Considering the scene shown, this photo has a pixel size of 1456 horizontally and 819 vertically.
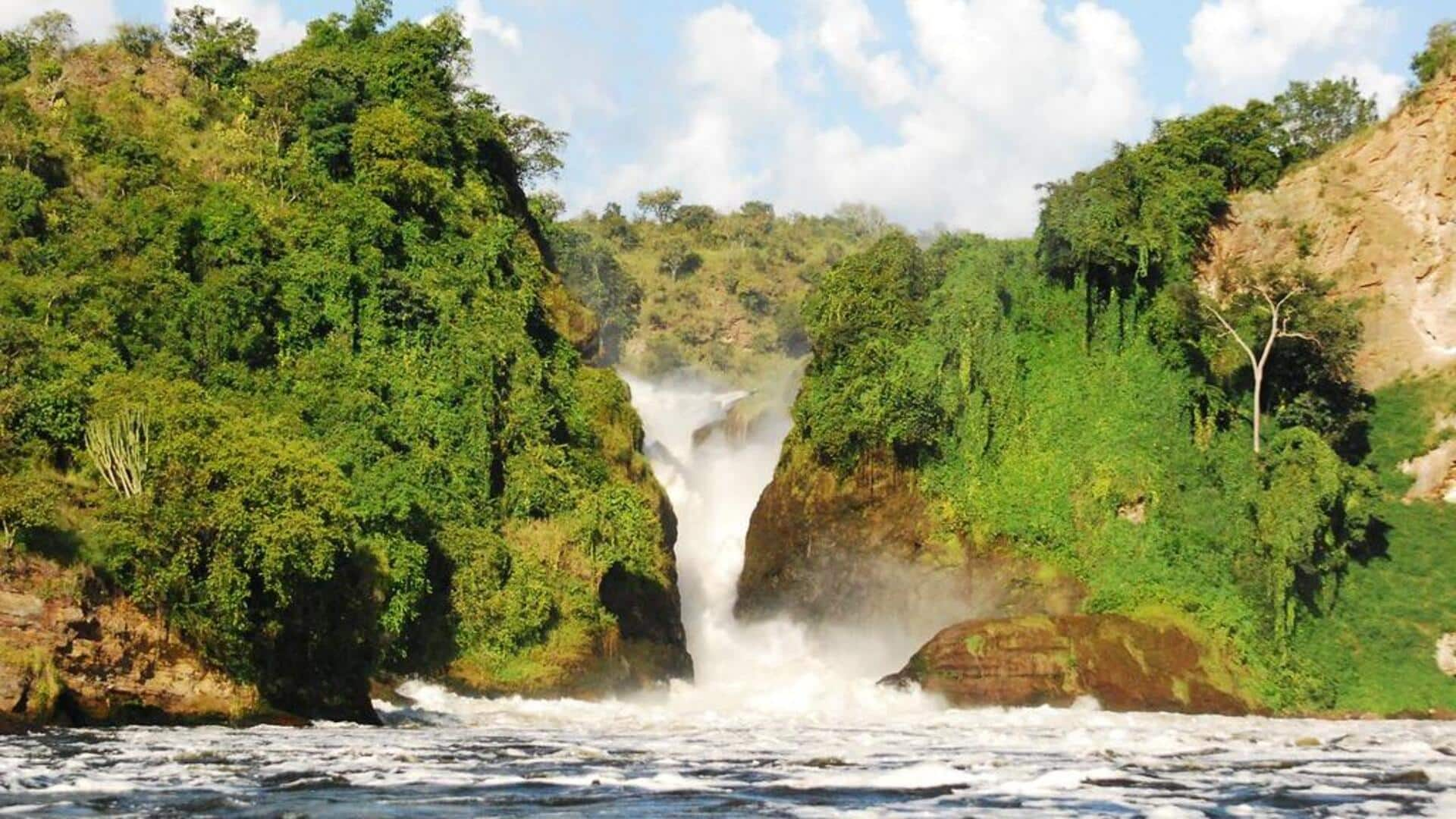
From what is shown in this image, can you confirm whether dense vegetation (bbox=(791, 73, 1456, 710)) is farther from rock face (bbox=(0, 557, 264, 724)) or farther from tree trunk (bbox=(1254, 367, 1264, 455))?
rock face (bbox=(0, 557, 264, 724))

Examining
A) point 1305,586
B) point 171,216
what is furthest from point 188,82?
point 1305,586

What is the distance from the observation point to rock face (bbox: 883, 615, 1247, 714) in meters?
49.8

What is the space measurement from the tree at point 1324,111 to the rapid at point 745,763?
31756 mm

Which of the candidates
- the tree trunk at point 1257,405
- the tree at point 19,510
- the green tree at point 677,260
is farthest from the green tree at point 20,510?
the green tree at point 677,260

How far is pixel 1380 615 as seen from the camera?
54375 mm

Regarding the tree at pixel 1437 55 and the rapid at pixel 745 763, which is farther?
the tree at pixel 1437 55

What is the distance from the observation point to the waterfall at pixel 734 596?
179ft

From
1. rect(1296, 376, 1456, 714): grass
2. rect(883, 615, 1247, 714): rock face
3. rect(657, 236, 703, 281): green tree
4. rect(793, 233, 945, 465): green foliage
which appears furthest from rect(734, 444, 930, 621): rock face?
rect(657, 236, 703, 281): green tree

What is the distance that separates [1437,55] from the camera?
2537 inches

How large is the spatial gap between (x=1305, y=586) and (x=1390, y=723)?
899 centimetres

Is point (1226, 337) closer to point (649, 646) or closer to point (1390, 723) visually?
point (1390, 723)

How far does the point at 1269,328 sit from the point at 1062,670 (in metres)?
17.0

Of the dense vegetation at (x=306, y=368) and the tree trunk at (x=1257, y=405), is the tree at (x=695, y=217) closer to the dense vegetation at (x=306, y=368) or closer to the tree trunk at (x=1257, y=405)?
the dense vegetation at (x=306, y=368)

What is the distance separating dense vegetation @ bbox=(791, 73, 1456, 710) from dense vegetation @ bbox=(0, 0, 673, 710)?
10.6 meters
